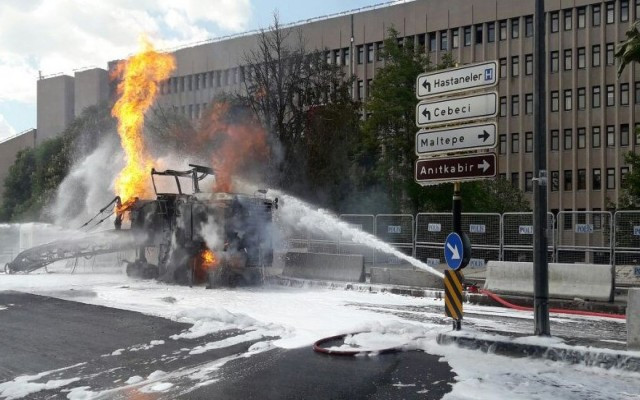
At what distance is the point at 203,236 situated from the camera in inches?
663

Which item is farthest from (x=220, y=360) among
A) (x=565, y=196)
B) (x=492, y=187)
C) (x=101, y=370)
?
(x=565, y=196)

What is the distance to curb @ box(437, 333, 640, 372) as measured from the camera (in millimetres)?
7559

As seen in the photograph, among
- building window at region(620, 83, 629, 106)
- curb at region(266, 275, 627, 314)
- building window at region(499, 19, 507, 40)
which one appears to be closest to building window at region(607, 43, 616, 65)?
building window at region(620, 83, 629, 106)

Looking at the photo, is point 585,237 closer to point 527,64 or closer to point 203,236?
point 203,236

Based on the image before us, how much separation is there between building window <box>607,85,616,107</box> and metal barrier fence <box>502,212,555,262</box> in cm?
3508

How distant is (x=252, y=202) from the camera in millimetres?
16750

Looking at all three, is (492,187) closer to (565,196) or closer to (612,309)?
(565,196)

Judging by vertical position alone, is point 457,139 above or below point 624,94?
below

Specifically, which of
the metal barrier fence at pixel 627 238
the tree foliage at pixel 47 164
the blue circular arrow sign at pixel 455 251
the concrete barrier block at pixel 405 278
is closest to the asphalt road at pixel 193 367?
the blue circular arrow sign at pixel 455 251

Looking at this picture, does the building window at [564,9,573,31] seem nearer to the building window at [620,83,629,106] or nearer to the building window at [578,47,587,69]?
the building window at [578,47,587,69]

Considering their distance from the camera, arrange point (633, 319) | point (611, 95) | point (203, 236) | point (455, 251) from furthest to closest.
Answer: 1. point (611, 95)
2. point (203, 236)
3. point (455, 251)
4. point (633, 319)

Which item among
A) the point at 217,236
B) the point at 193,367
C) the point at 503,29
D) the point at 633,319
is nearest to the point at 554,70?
the point at 503,29

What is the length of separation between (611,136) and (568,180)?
463 centimetres

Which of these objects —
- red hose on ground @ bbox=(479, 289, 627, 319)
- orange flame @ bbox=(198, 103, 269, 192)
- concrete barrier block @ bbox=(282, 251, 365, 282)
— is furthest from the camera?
orange flame @ bbox=(198, 103, 269, 192)
